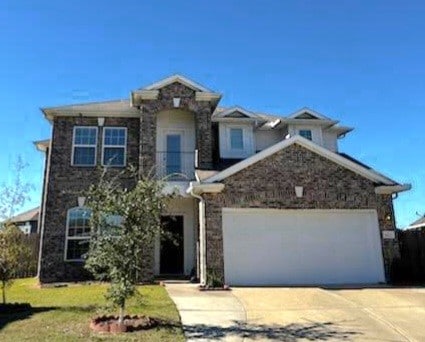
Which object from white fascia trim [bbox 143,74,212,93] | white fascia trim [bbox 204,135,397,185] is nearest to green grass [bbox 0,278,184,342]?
white fascia trim [bbox 204,135,397,185]

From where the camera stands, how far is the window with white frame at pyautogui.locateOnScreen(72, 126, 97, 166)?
18891mm

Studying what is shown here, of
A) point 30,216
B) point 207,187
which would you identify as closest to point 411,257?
point 207,187

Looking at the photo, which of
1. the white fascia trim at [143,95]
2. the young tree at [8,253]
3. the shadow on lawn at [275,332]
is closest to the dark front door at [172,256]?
the white fascia trim at [143,95]

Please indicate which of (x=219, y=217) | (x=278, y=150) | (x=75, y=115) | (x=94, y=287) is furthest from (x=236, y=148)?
(x=94, y=287)

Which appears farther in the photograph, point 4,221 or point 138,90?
point 138,90

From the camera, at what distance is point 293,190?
15.7 m

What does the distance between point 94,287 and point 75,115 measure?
25.6ft

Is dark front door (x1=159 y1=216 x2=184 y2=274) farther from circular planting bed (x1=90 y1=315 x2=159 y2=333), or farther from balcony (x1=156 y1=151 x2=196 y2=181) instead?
circular planting bed (x1=90 y1=315 x2=159 y2=333)

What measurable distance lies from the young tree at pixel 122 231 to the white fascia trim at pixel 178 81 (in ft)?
32.4

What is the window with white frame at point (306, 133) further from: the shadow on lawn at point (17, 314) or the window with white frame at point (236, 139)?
the shadow on lawn at point (17, 314)

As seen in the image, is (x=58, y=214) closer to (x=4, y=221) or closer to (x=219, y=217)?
(x=4, y=221)

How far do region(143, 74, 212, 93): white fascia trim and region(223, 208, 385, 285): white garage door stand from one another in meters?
6.29

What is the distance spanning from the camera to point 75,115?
19094 millimetres

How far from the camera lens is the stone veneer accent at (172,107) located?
18.1m
